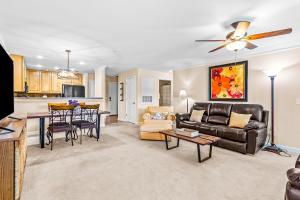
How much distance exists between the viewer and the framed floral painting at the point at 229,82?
169 inches

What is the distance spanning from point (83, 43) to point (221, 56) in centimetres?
365

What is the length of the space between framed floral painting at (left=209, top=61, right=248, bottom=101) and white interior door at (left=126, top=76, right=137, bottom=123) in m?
3.11

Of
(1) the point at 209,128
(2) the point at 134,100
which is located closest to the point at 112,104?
(2) the point at 134,100

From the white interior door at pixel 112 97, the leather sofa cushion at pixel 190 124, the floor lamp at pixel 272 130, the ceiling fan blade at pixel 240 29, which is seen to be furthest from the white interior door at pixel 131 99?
the ceiling fan blade at pixel 240 29

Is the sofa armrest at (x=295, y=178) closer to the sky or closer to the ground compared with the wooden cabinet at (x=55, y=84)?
closer to the ground

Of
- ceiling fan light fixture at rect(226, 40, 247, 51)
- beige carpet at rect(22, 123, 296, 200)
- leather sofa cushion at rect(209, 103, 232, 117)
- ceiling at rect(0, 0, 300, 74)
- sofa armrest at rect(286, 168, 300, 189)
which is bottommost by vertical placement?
beige carpet at rect(22, 123, 296, 200)

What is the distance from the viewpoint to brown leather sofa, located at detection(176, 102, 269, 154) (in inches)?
125

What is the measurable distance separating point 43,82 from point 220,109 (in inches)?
282

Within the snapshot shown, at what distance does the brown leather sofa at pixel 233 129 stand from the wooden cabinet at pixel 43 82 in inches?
226

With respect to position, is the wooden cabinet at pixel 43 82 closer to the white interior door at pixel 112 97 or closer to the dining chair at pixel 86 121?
the white interior door at pixel 112 97

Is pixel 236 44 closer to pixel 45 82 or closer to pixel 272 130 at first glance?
pixel 272 130

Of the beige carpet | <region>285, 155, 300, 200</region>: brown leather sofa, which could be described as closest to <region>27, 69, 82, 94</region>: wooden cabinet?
the beige carpet

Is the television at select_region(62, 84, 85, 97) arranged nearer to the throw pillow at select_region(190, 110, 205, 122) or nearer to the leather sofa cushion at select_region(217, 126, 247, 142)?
the throw pillow at select_region(190, 110, 205, 122)

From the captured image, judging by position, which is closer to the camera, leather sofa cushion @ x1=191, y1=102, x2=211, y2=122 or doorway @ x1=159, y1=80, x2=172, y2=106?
leather sofa cushion @ x1=191, y1=102, x2=211, y2=122
